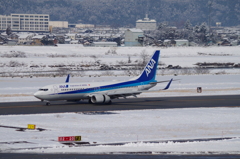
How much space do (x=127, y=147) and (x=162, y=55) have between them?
4208 inches

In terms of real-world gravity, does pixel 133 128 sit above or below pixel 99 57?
below

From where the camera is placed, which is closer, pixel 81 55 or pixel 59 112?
pixel 59 112

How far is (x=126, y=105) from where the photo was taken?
5612cm

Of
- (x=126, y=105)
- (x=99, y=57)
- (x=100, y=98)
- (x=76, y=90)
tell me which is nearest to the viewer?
(x=76, y=90)

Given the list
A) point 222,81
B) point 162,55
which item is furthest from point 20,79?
point 162,55

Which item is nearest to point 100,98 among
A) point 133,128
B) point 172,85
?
point 133,128

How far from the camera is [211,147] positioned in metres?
33.2

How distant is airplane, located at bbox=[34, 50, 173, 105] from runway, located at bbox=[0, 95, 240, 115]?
102 cm

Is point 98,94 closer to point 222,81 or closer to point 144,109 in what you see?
point 144,109

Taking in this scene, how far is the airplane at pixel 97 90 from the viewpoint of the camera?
5362 centimetres

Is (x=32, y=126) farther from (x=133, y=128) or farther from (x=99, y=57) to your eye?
(x=99, y=57)

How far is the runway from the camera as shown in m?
51.3

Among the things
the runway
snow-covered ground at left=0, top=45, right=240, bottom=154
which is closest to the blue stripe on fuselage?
the runway

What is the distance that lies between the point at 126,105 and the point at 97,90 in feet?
13.5
